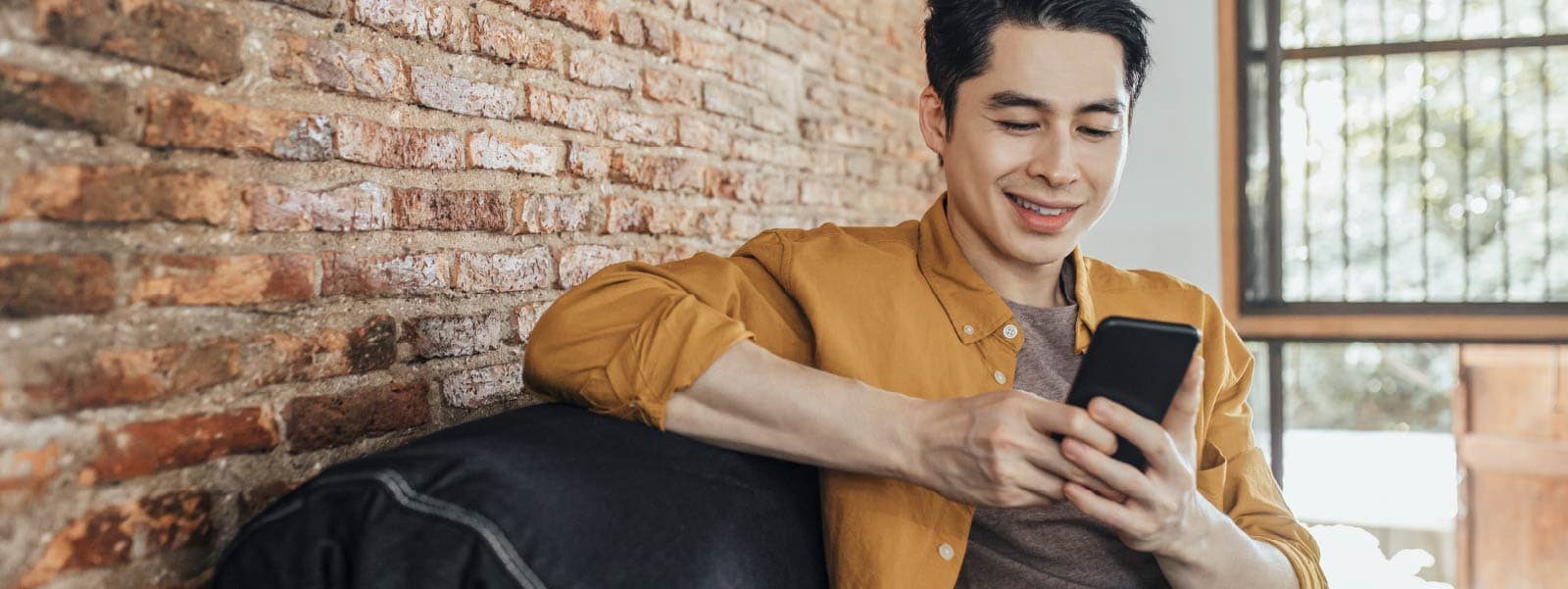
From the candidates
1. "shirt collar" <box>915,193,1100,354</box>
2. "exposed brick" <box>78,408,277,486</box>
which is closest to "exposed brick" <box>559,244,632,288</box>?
"shirt collar" <box>915,193,1100,354</box>

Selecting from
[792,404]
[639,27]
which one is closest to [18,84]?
[792,404]

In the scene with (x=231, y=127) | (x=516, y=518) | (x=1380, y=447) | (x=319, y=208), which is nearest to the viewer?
(x=516, y=518)

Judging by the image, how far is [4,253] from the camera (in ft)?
3.21

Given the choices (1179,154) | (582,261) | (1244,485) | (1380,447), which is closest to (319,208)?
(582,261)

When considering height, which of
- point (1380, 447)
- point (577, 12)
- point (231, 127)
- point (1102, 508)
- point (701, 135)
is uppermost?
point (577, 12)

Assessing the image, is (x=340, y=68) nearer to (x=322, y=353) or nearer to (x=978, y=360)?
(x=322, y=353)

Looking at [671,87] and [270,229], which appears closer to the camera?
[270,229]

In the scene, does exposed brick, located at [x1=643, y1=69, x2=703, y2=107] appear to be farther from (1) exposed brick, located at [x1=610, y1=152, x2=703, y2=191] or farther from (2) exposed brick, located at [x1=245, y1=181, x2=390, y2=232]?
(2) exposed brick, located at [x1=245, y1=181, x2=390, y2=232]

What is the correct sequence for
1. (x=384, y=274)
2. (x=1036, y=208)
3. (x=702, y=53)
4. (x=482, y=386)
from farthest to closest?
1. (x=702, y=53)
2. (x=482, y=386)
3. (x=1036, y=208)
4. (x=384, y=274)

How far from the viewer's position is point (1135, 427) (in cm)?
110

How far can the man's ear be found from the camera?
169cm

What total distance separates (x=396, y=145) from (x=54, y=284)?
519 mm

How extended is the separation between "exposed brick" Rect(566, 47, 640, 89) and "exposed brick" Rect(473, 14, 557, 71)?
6 centimetres

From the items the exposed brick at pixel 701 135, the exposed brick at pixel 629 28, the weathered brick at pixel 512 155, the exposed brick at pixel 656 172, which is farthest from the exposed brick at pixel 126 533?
the exposed brick at pixel 701 135
